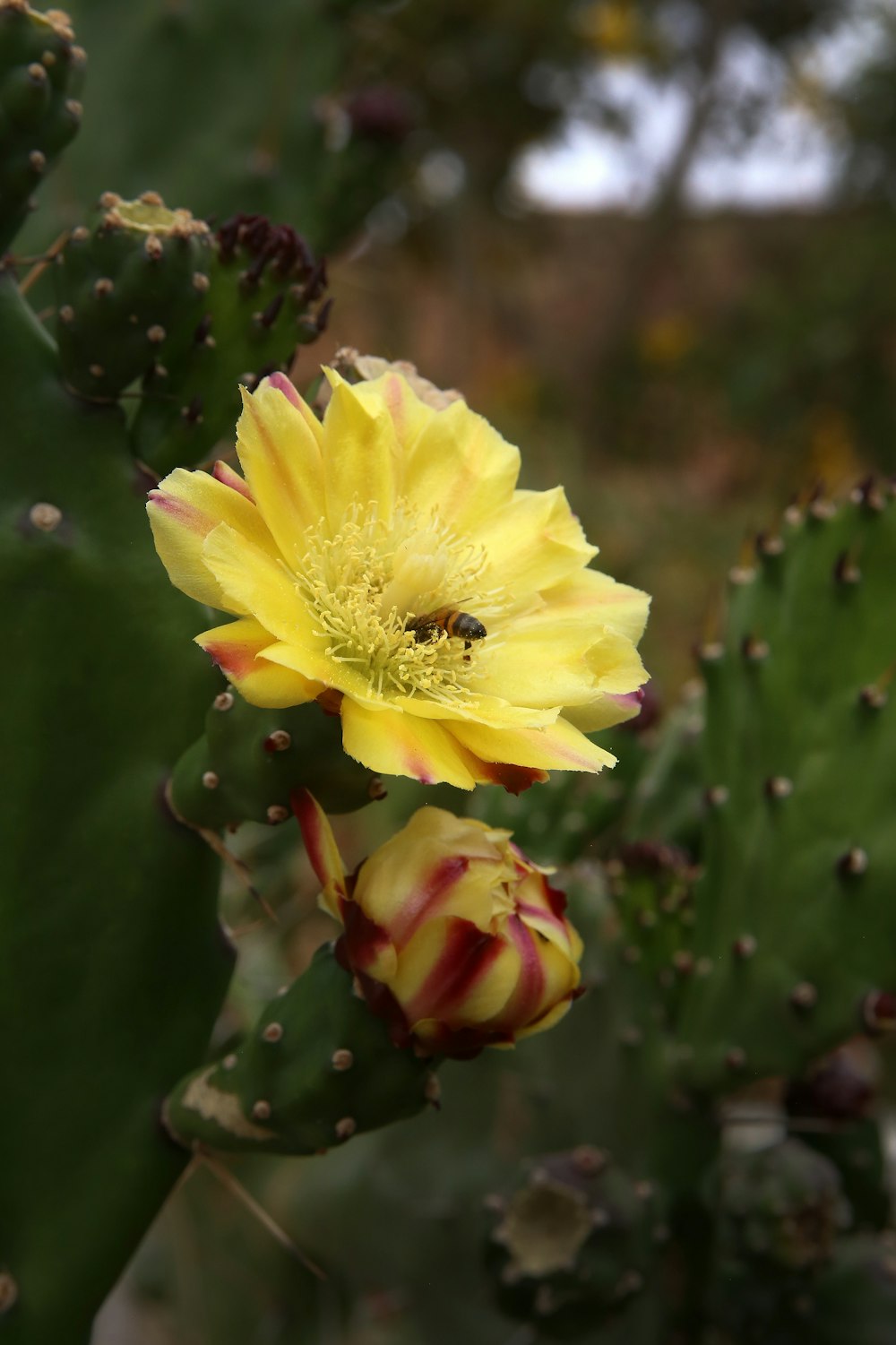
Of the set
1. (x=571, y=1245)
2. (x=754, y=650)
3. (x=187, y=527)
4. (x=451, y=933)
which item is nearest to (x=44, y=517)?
(x=187, y=527)

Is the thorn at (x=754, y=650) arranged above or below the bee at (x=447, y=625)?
below

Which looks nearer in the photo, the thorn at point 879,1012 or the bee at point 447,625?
the bee at point 447,625

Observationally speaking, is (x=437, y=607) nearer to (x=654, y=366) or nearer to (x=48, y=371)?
(x=48, y=371)

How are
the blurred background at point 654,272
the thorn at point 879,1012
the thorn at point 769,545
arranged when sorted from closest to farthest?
the thorn at point 879,1012, the thorn at point 769,545, the blurred background at point 654,272

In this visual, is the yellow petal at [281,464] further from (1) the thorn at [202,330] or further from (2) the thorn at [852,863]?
(2) the thorn at [852,863]

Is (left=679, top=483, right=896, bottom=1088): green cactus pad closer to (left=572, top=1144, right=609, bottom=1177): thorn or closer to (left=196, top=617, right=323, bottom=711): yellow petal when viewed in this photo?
(left=572, top=1144, right=609, bottom=1177): thorn

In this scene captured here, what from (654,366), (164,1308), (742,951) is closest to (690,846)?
(742,951)

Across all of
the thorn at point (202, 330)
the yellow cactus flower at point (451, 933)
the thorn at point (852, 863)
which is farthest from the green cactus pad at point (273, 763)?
the thorn at point (852, 863)
